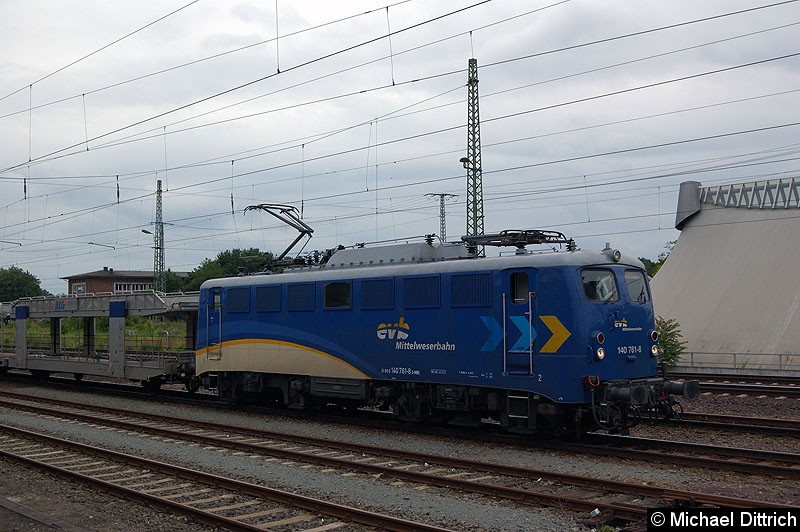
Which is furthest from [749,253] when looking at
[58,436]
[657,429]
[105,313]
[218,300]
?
[58,436]

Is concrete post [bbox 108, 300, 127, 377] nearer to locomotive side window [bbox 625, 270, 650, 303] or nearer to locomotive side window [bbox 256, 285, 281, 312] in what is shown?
locomotive side window [bbox 256, 285, 281, 312]

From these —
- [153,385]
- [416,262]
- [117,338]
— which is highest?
[416,262]

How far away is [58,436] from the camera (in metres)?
17.4

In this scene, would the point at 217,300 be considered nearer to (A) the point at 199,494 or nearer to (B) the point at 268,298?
(B) the point at 268,298

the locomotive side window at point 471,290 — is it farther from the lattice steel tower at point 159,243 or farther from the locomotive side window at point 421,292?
the lattice steel tower at point 159,243

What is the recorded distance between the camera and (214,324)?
2227 centimetres

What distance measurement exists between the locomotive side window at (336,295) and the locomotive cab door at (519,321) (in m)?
4.58

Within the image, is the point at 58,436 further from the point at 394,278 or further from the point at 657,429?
the point at 657,429

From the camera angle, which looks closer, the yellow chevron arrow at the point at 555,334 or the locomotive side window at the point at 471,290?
the yellow chevron arrow at the point at 555,334

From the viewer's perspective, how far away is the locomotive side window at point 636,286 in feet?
49.8

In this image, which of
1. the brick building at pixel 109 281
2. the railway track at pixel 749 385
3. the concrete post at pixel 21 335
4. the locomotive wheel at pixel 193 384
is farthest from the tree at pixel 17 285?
the railway track at pixel 749 385

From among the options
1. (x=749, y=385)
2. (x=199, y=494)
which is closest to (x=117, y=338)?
(x=199, y=494)

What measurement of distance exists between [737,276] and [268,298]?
2468cm

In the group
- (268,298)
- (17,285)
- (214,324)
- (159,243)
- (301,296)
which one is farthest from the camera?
(17,285)
